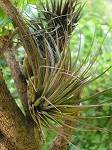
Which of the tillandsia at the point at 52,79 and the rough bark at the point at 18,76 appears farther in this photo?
the rough bark at the point at 18,76

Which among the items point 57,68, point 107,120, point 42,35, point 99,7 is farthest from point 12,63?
point 99,7

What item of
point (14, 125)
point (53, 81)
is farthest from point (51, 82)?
point (14, 125)

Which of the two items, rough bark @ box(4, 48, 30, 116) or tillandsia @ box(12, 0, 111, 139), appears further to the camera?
rough bark @ box(4, 48, 30, 116)

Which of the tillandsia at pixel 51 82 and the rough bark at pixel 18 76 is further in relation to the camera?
the rough bark at pixel 18 76

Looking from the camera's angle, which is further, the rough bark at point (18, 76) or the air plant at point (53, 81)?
the rough bark at point (18, 76)

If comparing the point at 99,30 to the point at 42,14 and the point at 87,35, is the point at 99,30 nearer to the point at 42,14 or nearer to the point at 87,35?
the point at 87,35

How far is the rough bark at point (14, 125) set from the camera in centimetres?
133

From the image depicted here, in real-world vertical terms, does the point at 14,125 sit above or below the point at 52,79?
below

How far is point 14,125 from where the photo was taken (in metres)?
1.36

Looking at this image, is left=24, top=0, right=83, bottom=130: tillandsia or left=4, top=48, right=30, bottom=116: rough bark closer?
left=24, top=0, right=83, bottom=130: tillandsia

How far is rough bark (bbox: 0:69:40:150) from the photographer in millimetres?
1332

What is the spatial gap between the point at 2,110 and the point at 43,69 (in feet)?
0.58

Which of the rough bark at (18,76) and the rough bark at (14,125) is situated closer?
the rough bark at (14,125)

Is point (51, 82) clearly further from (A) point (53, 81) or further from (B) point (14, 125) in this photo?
(B) point (14, 125)
